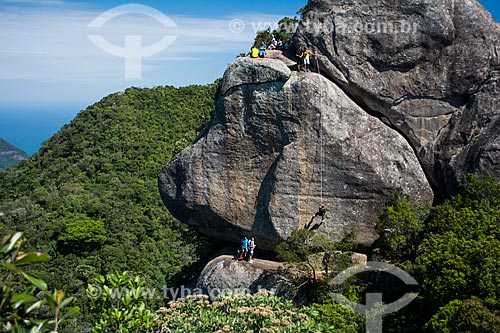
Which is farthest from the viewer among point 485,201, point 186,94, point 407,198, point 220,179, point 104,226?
point 186,94

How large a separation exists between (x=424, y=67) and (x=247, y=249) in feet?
27.8

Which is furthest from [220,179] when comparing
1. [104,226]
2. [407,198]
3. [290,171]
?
[104,226]

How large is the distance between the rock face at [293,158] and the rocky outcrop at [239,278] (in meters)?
1.02

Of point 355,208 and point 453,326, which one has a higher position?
point 355,208

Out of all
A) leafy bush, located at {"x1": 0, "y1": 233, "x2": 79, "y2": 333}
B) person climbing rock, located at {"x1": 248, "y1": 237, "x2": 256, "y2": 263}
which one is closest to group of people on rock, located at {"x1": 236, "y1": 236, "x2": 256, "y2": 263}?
person climbing rock, located at {"x1": 248, "y1": 237, "x2": 256, "y2": 263}

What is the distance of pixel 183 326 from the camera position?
12.4 m

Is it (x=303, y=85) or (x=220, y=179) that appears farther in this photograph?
(x=220, y=179)

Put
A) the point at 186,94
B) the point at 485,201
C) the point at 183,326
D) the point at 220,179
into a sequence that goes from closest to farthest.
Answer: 1. the point at 183,326
2. the point at 485,201
3. the point at 220,179
4. the point at 186,94

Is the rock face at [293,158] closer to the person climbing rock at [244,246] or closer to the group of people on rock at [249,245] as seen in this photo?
the group of people on rock at [249,245]

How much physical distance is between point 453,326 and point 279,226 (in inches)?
287

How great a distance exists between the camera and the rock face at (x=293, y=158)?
18688 mm

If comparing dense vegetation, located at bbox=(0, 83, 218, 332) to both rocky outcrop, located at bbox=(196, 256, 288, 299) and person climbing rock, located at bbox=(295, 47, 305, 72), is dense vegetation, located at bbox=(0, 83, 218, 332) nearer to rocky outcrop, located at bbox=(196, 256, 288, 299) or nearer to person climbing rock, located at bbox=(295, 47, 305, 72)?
rocky outcrop, located at bbox=(196, 256, 288, 299)

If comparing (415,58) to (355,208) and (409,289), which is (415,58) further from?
(409,289)

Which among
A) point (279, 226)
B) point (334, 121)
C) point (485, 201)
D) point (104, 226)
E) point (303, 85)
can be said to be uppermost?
point (303, 85)
